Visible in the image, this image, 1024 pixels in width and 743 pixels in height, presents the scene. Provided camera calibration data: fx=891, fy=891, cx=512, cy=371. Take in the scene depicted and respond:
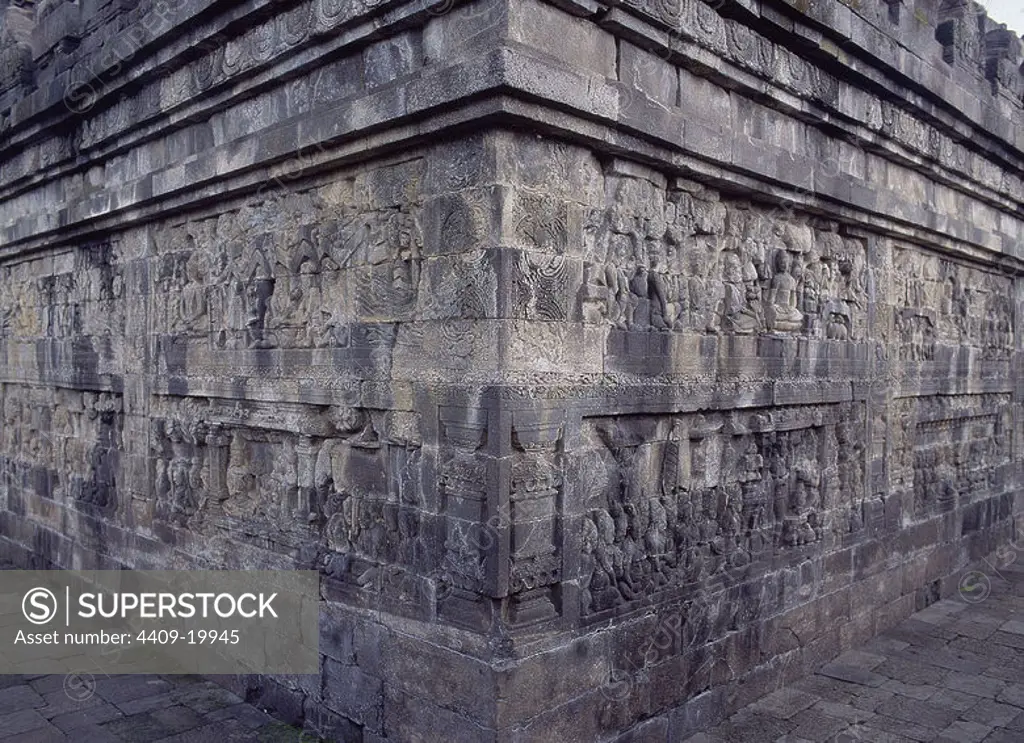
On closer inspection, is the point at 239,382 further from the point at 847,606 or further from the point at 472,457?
the point at 847,606

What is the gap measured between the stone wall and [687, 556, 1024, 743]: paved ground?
8.9 inches

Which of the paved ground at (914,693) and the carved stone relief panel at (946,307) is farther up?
the carved stone relief panel at (946,307)

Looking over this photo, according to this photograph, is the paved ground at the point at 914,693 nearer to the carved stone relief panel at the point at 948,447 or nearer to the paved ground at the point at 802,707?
the paved ground at the point at 802,707

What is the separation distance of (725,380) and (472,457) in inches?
81.7

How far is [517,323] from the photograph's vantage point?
4.25m

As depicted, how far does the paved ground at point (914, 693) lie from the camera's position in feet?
18.0

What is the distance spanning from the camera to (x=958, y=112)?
7617mm

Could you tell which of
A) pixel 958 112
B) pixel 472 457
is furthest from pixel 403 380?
pixel 958 112
